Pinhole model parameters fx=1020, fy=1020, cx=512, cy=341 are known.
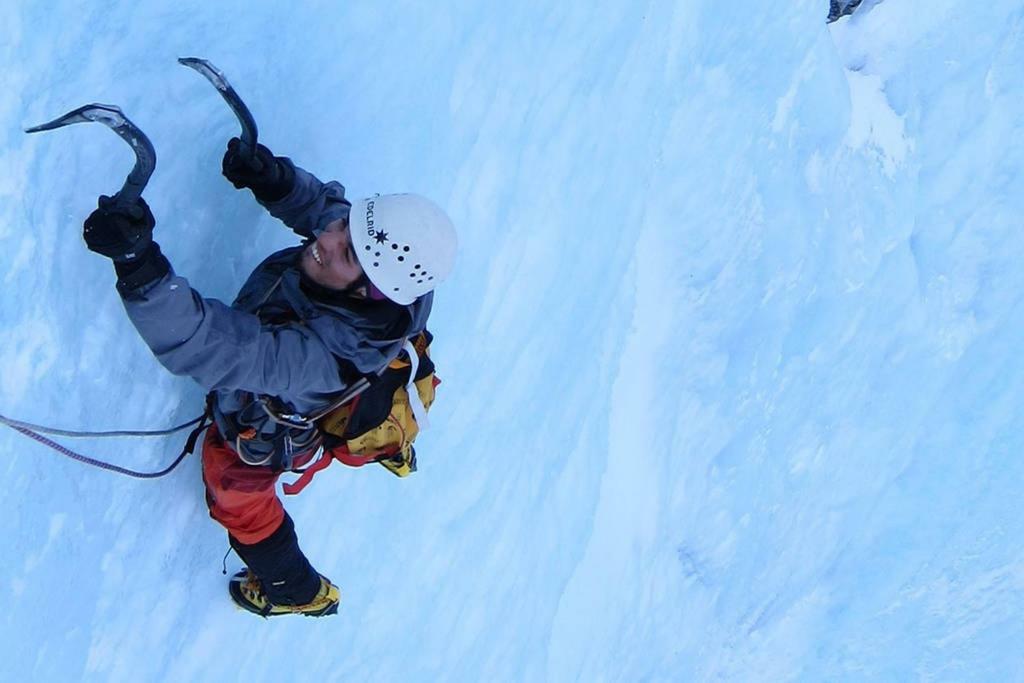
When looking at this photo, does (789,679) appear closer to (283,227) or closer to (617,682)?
(617,682)

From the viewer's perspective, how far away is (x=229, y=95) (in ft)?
6.24

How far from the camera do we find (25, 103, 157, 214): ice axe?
1.58 metres

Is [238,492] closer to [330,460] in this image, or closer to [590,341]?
[330,460]

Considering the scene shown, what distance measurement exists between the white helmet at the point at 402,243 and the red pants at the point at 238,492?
0.55m

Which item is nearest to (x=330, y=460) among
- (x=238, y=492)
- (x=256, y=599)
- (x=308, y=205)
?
(x=238, y=492)

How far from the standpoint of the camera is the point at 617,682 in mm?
4371

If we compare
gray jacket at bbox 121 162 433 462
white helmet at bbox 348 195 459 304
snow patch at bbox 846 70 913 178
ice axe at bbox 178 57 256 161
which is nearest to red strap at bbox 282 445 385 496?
gray jacket at bbox 121 162 433 462

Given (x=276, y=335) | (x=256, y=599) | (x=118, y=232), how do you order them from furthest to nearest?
1. (x=256, y=599)
2. (x=276, y=335)
3. (x=118, y=232)

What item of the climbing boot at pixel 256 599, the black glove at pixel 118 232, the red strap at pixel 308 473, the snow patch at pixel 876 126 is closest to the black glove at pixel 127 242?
the black glove at pixel 118 232

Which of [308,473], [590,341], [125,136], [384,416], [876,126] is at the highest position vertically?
[125,136]

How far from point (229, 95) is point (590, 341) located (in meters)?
2.01

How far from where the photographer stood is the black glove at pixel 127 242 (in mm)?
1565

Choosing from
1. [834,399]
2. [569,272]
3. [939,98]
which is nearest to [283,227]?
[569,272]

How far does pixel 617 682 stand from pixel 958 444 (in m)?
2.59
